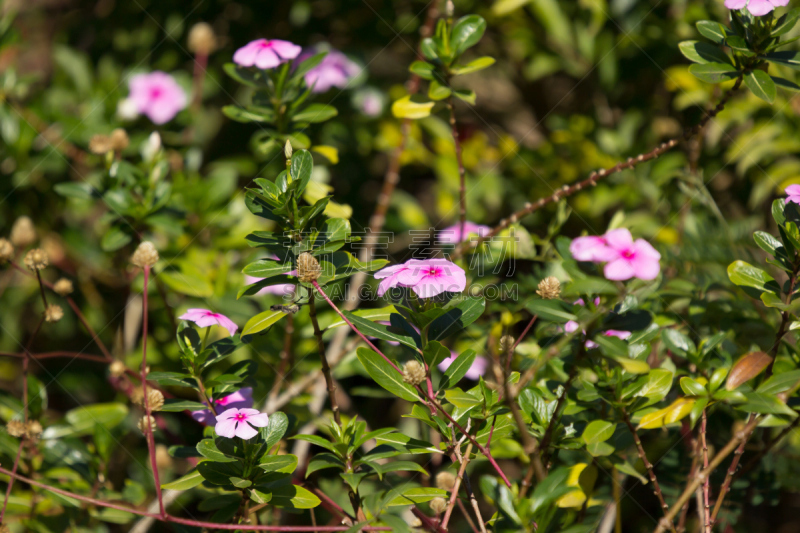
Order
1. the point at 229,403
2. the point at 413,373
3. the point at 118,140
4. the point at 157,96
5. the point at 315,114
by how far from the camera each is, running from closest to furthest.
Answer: the point at 413,373 → the point at 229,403 → the point at 315,114 → the point at 118,140 → the point at 157,96

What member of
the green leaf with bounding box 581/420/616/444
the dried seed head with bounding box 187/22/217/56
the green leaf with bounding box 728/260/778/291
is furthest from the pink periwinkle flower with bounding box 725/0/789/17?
the dried seed head with bounding box 187/22/217/56

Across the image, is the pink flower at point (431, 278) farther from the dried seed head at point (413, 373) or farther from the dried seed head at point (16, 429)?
the dried seed head at point (16, 429)

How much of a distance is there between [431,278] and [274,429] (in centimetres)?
35

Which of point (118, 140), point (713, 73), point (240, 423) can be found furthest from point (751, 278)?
point (118, 140)

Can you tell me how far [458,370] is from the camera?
0.93 meters

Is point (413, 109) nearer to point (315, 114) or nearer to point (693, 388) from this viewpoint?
point (315, 114)

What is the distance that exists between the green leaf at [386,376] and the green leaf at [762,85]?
2.58ft

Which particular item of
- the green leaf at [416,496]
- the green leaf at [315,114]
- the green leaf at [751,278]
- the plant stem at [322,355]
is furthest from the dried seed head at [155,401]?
the green leaf at [751,278]

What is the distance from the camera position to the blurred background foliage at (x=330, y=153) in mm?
1543

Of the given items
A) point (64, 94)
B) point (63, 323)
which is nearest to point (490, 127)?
point (64, 94)

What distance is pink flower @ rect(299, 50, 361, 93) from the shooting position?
176cm

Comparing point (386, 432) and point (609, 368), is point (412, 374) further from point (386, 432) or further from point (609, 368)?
point (609, 368)

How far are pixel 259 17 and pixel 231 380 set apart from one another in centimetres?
156

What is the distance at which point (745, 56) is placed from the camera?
1099 mm
